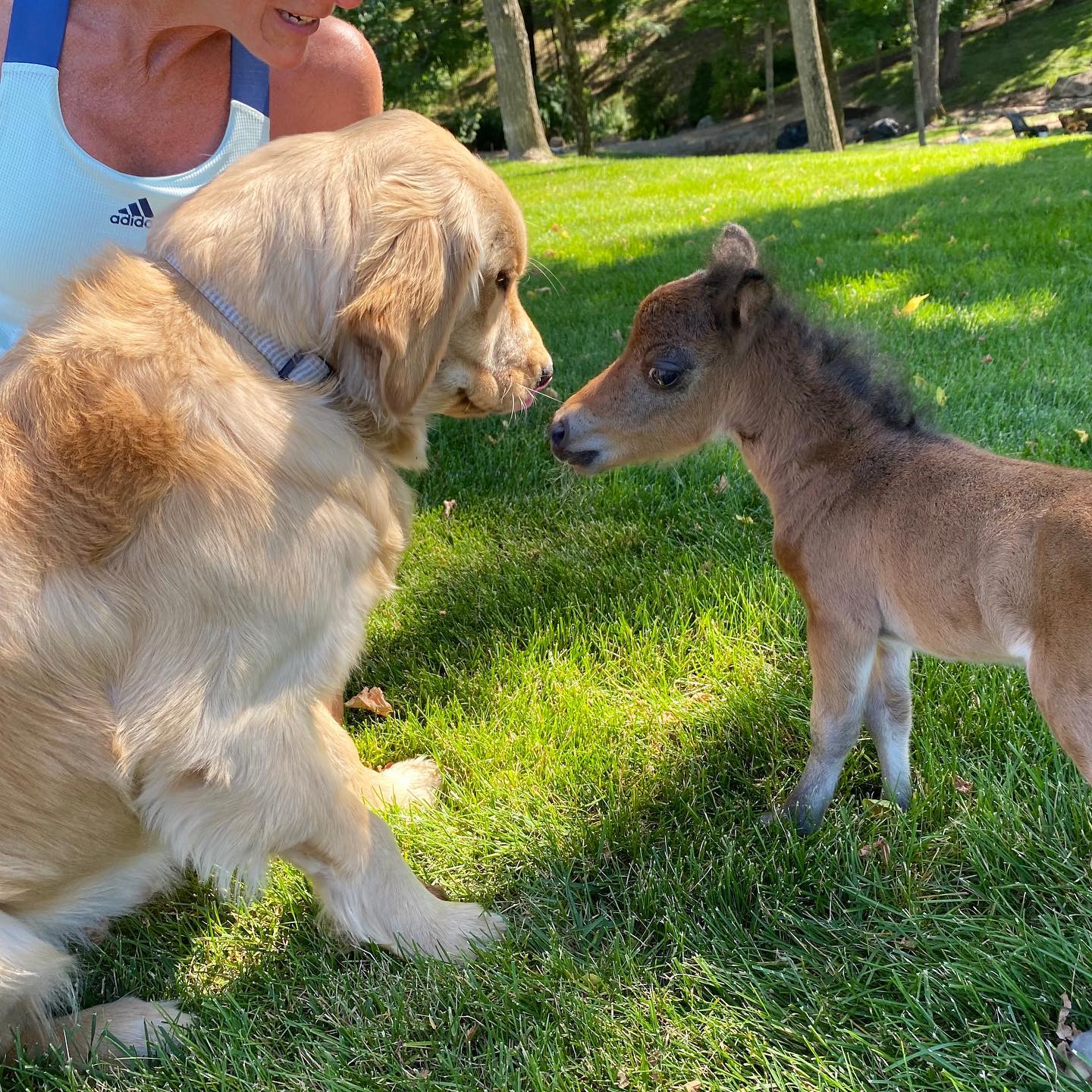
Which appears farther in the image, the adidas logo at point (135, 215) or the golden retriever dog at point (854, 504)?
the adidas logo at point (135, 215)

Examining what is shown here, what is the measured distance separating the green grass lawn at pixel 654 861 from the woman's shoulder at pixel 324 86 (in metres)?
1.78

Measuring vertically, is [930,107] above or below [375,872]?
below

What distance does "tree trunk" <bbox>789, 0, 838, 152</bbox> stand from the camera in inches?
809

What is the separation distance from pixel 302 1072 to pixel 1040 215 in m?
9.14

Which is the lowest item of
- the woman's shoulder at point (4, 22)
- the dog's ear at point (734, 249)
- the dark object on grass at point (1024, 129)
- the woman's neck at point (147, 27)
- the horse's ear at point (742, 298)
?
the dark object on grass at point (1024, 129)

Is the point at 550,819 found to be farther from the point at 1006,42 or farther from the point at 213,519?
the point at 1006,42

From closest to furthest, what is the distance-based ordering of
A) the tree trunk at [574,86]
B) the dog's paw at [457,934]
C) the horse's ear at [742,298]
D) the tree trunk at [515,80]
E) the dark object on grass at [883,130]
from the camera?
→ 1. the dog's paw at [457,934]
2. the horse's ear at [742,298]
3. the tree trunk at [515,80]
4. the tree trunk at [574,86]
5. the dark object on grass at [883,130]

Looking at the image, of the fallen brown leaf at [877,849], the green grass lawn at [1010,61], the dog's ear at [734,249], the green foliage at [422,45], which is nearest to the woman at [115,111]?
the dog's ear at [734,249]

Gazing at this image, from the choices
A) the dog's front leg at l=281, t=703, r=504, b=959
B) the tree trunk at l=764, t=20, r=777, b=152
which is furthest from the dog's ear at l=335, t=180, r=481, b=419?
the tree trunk at l=764, t=20, r=777, b=152

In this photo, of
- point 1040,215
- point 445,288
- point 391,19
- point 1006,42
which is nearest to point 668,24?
point 1006,42

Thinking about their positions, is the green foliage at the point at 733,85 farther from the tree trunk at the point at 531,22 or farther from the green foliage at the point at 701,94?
the tree trunk at the point at 531,22

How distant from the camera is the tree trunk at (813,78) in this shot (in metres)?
20.5

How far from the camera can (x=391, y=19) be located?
30469 millimetres

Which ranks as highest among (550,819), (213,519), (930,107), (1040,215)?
(213,519)
